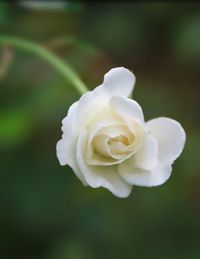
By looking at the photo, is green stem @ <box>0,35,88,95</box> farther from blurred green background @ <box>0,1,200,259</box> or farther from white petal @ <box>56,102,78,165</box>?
blurred green background @ <box>0,1,200,259</box>

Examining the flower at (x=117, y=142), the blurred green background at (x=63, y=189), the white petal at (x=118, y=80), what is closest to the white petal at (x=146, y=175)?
the flower at (x=117, y=142)

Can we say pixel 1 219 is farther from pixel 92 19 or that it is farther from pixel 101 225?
pixel 92 19

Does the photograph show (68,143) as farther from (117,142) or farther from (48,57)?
(48,57)

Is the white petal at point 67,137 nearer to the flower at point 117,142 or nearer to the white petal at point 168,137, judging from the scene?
the flower at point 117,142

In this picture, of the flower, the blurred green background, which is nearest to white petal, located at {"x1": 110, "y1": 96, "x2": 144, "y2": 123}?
the flower

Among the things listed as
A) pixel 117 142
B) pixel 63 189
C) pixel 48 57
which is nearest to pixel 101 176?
pixel 117 142
